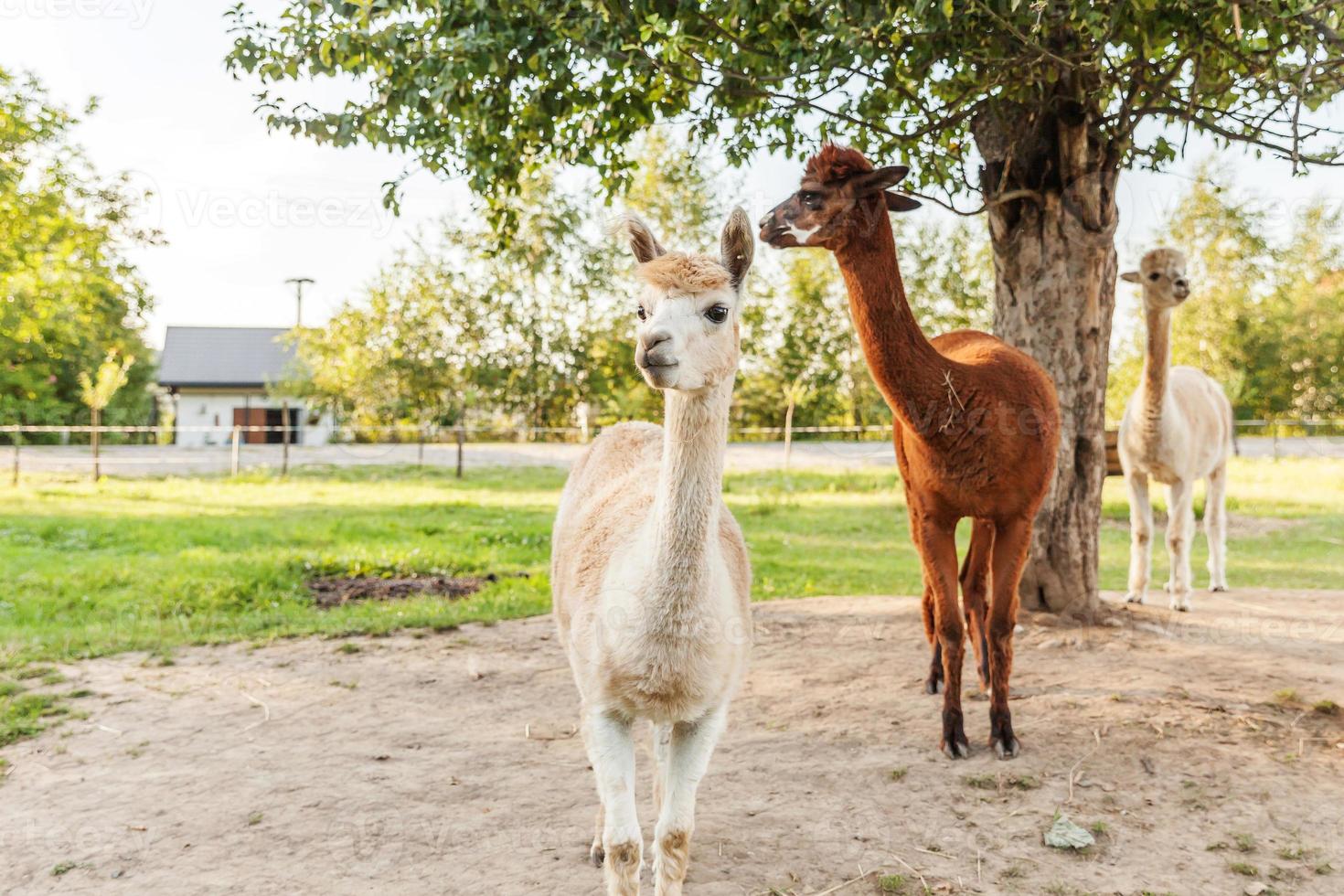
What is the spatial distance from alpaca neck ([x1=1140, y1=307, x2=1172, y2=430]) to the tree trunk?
1.13 meters

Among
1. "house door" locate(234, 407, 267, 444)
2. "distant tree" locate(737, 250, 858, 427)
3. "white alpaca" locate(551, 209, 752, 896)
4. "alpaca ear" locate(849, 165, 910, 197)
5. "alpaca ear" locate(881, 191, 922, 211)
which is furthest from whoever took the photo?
"house door" locate(234, 407, 267, 444)

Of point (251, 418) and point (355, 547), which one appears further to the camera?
point (251, 418)

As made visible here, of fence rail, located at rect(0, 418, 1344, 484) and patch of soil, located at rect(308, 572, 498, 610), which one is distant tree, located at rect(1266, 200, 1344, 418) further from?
patch of soil, located at rect(308, 572, 498, 610)

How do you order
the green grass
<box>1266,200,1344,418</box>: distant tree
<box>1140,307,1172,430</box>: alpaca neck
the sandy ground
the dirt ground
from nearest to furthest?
the dirt ground → the green grass → <box>1140,307,1172,430</box>: alpaca neck → the sandy ground → <box>1266,200,1344,418</box>: distant tree

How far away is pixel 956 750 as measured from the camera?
4387 millimetres

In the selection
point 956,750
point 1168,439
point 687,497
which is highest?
point 1168,439

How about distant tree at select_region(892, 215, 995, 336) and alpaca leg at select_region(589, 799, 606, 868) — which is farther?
distant tree at select_region(892, 215, 995, 336)

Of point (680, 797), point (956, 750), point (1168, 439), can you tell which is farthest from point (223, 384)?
point (680, 797)

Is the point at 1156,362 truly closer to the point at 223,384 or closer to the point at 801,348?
the point at 801,348

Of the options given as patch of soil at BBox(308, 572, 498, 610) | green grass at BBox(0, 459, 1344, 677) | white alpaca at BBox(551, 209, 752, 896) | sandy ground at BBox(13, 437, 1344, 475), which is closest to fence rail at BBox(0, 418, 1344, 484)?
sandy ground at BBox(13, 437, 1344, 475)

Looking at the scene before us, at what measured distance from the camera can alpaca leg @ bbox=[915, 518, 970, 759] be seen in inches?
174

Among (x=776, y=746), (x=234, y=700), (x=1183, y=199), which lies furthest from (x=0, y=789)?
(x=1183, y=199)

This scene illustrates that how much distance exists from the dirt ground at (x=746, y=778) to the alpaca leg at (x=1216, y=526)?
8.06 feet

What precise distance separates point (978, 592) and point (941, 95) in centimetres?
318
